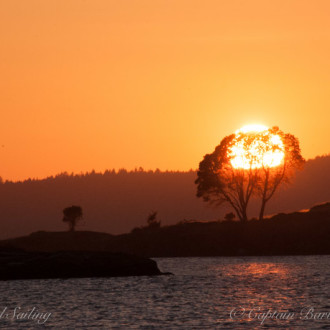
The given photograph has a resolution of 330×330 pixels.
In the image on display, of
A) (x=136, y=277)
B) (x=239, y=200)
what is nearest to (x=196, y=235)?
(x=239, y=200)

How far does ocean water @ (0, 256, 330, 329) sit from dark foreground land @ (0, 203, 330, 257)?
4930 cm

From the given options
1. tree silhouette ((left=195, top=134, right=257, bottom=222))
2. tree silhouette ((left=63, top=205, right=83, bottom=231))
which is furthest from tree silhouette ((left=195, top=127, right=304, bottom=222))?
tree silhouette ((left=63, top=205, right=83, bottom=231))

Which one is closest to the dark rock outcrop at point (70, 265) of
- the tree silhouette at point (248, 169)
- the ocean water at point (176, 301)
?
the ocean water at point (176, 301)

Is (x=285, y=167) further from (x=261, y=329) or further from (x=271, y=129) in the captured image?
(x=261, y=329)

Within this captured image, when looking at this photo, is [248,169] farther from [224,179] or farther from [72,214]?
[72,214]

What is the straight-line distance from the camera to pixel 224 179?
151125 millimetres

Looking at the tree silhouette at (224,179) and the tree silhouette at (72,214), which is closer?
the tree silhouette at (224,179)

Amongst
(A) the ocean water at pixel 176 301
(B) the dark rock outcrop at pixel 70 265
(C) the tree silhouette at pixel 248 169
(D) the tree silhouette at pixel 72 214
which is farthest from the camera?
(D) the tree silhouette at pixel 72 214

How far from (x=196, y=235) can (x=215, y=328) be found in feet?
346

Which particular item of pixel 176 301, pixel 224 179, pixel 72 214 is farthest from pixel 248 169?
pixel 176 301

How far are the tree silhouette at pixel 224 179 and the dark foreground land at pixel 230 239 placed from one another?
5.20 metres

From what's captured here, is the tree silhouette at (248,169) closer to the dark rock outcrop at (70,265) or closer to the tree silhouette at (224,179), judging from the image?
the tree silhouette at (224,179)

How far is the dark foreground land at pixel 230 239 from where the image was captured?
153 meters

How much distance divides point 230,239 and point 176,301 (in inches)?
3379
